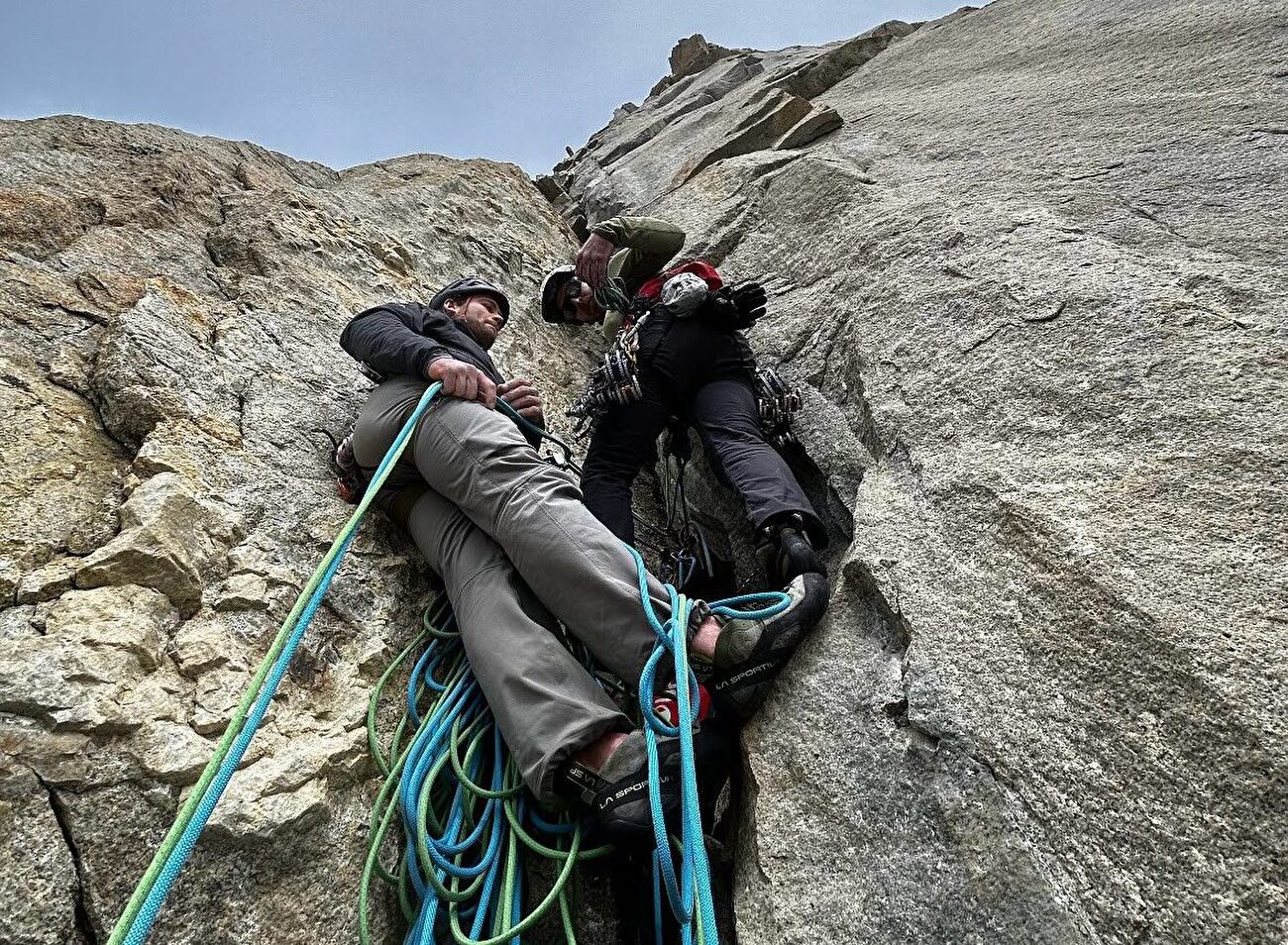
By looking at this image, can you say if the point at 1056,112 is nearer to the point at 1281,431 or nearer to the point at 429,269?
the point at 1281,431

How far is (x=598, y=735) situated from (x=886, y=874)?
2.40ft

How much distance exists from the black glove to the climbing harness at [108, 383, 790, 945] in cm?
150

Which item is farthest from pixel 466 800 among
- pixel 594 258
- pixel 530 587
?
pixel 594 258

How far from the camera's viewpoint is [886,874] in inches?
54.9

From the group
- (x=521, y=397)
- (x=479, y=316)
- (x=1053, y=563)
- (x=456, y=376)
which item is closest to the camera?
(x=1053, y=563)

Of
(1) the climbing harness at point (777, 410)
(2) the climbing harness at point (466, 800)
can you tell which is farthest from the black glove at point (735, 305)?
(2) the climbing harness at point (466, 800)

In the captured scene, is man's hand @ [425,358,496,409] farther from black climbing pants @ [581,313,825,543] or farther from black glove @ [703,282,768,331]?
black glove @ [703,282,768,331]

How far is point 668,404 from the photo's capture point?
10.2ft

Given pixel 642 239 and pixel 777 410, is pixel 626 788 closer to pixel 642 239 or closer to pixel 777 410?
pixel 777 410

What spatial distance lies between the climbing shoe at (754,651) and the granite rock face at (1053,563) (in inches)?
3.0

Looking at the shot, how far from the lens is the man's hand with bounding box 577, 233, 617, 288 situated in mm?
4262

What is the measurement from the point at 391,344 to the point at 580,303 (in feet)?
7.36

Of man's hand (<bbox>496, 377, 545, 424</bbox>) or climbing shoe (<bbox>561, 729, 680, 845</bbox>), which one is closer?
climbing shoe (<bbox>561, 729, 680, 845</bbox>)

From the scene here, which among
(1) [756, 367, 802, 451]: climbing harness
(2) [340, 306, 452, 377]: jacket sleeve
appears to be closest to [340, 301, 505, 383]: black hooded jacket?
(2) [340, 306, 452, 377]: jacket sleeve
